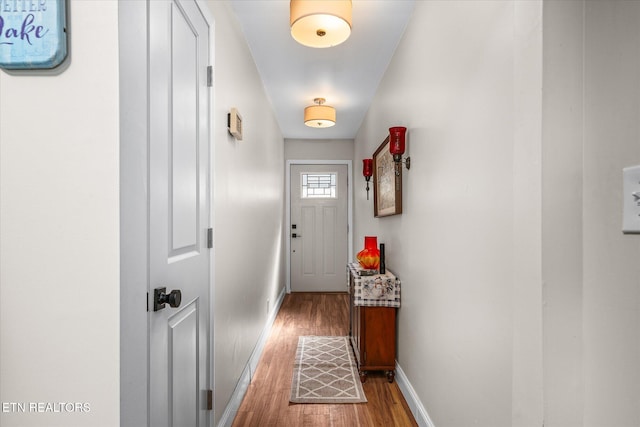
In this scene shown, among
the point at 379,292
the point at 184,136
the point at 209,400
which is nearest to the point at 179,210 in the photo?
the point at 184,136

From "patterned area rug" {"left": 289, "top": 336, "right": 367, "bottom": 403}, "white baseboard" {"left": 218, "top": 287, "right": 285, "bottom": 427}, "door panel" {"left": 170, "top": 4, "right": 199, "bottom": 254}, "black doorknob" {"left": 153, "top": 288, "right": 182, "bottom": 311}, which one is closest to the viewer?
"black doorknob" {"left": 153, "top": 288, "right": 182, "bottom": 311}

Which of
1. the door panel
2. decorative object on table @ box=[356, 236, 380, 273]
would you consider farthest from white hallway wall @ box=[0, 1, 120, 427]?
decorative object on table @ box=[356, 236, 380, 273]

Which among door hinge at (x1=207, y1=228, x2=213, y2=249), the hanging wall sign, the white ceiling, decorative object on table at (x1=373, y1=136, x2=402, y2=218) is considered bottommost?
door hinge at (x1=207, y1=228, x2=213, y2=249)

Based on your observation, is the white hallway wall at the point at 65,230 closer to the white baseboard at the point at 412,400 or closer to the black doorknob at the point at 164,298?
the black doorknob at the point at 164,298

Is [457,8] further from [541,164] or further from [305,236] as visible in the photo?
[305,236]

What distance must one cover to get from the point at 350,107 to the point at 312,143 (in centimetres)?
167

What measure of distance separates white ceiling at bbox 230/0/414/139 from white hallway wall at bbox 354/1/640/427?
99cm

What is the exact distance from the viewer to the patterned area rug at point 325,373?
2.38m

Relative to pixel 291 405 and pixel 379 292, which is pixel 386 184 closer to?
pixel 379 292

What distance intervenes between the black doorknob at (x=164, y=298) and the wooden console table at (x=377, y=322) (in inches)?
66.2

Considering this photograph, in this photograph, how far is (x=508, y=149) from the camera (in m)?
1.15

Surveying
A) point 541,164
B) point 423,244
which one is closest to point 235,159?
point 423,244

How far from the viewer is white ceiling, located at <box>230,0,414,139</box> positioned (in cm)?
228

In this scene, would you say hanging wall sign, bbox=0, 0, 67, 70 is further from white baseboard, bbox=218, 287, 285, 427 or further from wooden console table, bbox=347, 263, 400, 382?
wooden console table, bbox=347, 263, 400, 382
